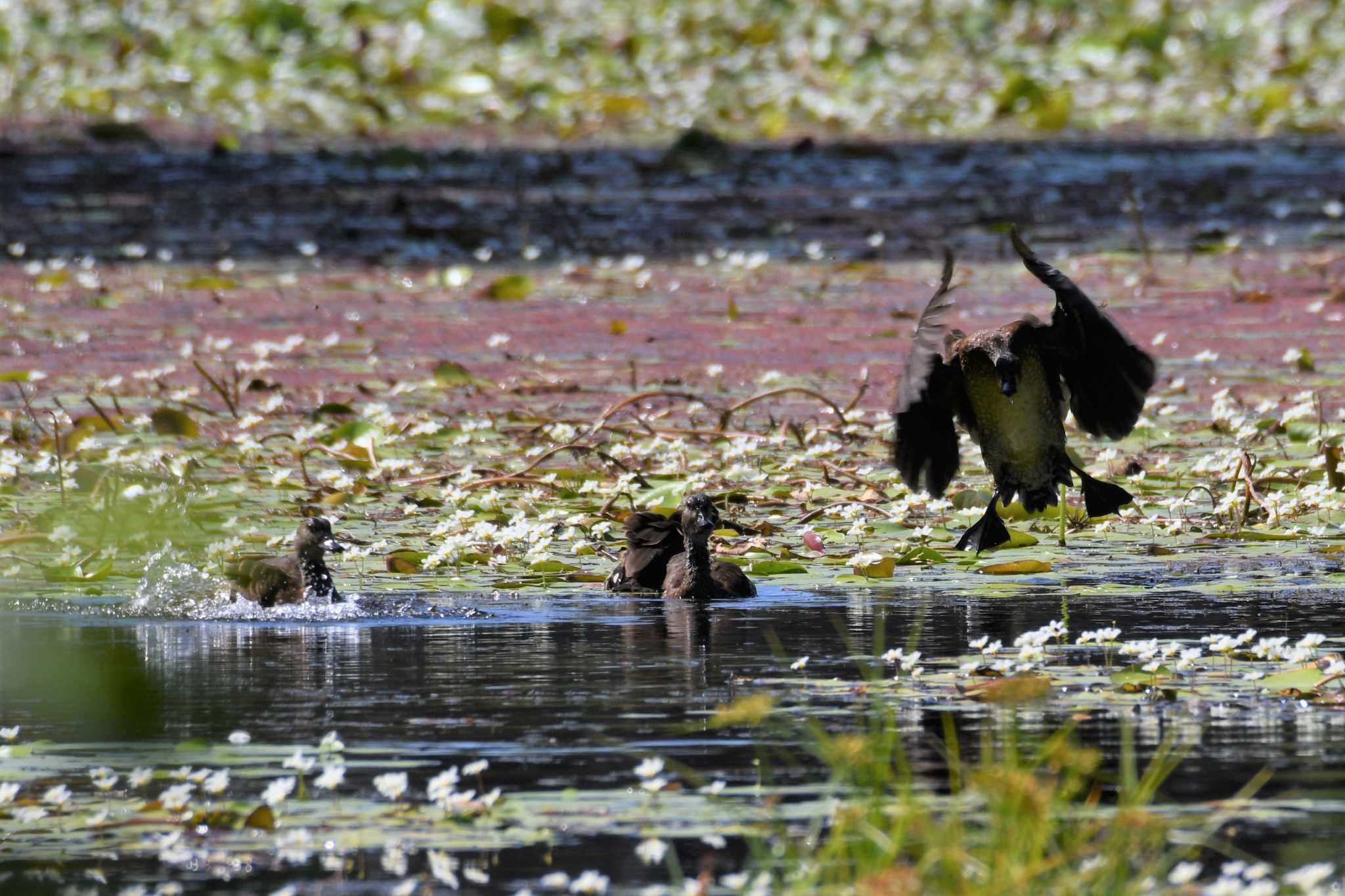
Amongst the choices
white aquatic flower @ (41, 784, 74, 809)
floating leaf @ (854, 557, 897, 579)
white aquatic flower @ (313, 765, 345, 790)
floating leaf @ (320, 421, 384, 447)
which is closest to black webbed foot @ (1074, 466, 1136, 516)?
floating leaf @ (854, 557, 897, 579)

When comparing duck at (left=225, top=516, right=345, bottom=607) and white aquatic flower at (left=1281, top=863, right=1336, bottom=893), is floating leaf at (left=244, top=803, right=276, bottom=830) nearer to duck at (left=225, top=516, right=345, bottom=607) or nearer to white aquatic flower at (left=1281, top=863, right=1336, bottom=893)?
white aquatic flower at (left=1281, top=863, right=1336, bottom=893)

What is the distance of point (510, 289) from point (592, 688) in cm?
919

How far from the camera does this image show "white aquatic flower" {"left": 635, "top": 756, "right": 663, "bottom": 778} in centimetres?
467

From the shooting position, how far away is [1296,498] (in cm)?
855

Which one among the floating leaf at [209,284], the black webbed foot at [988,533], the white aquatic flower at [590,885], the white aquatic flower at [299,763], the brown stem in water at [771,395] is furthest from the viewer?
the floating leaf at [209,284]

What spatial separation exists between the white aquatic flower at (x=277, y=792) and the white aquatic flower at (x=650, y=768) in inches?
25.8

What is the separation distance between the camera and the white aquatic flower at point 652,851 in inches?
168

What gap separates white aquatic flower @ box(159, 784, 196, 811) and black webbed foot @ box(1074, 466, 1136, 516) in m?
3.83

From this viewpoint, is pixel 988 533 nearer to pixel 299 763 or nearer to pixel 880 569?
pixel 880 569

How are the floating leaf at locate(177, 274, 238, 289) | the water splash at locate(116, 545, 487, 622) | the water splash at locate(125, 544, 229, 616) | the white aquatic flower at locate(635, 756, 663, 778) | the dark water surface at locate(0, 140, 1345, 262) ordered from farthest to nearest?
the dark water surface at locate(0, 140, 1345, 262) < the floating leaf at locate(177, 274, 238, 289) < the water splash at locate(125, 544, 229, 616) < the water splash at locate(116, 545, 487, 622) < the white aquatic flower at locate(635, 756, 663, 778)

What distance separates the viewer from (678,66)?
2386cm

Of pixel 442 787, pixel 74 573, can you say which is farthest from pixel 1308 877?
pixel 74 573

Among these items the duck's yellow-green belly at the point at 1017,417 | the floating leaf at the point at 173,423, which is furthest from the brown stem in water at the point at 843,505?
the floating leaf at the point at 173,423

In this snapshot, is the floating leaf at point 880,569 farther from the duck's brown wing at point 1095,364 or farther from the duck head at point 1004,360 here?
the duck's brown wing at point 1095,364
